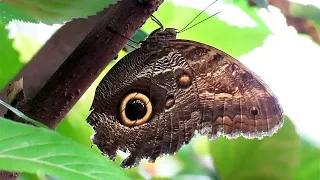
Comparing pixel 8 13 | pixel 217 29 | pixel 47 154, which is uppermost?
pixel 217 29

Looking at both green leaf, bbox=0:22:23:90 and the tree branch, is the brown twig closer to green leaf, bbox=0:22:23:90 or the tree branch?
the tree branch

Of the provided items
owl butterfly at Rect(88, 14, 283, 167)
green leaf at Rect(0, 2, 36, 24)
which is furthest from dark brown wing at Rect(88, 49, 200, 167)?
green leaf at Rect(0, 2, 36, 24)

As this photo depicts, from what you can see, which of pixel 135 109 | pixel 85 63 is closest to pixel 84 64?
pixel 85 63

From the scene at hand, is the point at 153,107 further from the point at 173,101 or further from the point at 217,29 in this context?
the point at 217,29

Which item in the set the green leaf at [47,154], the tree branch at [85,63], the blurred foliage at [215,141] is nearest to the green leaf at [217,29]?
the blurred foliage at [215,141]

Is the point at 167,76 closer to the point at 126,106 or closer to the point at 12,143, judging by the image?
the point at 126,106

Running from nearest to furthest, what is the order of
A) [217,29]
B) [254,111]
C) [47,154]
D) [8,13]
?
[47,154], [8,13], [254,111], [217,29]
